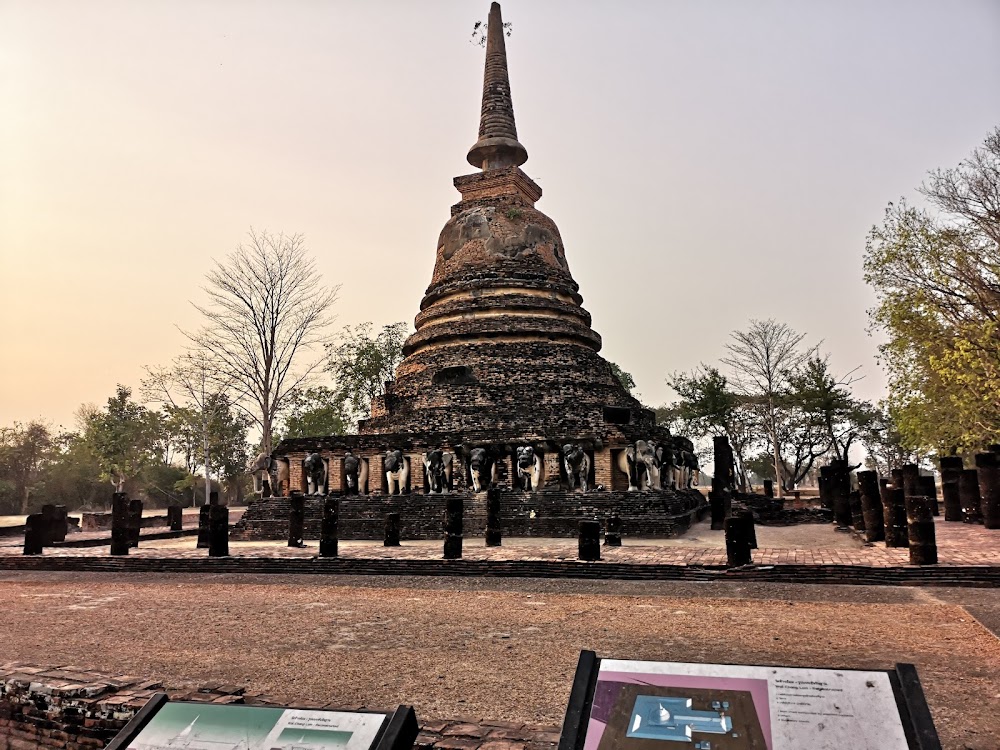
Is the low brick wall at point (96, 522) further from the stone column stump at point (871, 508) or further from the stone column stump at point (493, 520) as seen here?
the stone column stump at point (871, 508)

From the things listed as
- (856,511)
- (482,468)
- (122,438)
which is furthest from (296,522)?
(122,438)

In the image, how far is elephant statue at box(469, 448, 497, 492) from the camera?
15586 mm

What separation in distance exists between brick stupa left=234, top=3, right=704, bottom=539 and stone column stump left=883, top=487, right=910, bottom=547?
13.5 feet

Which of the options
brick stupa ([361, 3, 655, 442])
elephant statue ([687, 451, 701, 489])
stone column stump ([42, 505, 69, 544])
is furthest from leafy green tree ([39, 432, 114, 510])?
elephant statue ([687, 451, 701, 489])

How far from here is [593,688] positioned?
8.49 feet

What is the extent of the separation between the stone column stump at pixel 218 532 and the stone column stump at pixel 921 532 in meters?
10.0

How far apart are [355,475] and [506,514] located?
4.18m

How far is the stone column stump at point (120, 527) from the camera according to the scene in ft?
41.5

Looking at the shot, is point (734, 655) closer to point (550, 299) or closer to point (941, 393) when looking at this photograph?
point (550, 299)

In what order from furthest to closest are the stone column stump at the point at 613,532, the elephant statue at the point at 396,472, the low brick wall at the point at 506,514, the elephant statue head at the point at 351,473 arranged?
the elephant statue head at the point at 351,473 → the elephant statue at the point at 396,472 → the low brick wall at the point at 506,514 → the stone column stump at the point at 613,532

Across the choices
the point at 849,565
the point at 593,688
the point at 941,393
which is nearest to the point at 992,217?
the point at 941,393

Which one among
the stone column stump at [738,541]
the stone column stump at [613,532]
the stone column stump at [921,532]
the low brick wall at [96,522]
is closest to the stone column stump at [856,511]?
the stone column stump at [613,532]

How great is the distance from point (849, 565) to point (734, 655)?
4163 millimetres

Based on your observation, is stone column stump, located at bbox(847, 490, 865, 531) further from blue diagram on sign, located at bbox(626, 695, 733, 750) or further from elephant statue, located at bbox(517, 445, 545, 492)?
blue diagram on sign, located at bbox(626, 695, 733, 750)
